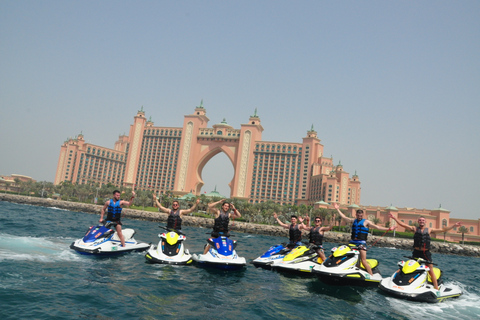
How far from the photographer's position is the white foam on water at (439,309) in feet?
29.4

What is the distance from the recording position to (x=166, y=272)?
10.9m

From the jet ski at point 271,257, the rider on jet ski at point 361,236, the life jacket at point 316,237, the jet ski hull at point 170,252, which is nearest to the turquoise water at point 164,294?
the jet ski hull at point 170,252

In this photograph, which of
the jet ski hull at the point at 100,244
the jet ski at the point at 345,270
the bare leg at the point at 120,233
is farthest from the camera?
the bare leg at the point at 120,233

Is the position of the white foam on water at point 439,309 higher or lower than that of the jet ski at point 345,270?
lower

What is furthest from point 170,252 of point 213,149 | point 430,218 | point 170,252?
point 213,149

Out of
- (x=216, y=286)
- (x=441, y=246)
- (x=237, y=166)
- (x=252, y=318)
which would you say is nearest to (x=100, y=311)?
(x=252, y=318)

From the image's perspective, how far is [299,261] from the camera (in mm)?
12852

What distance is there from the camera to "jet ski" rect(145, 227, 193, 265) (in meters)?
11.9

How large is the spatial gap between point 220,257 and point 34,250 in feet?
20.6

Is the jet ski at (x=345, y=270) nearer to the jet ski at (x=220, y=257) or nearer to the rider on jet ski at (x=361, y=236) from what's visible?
the rider on jet ski at (x=361, y=236)

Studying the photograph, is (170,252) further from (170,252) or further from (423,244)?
(423,244)

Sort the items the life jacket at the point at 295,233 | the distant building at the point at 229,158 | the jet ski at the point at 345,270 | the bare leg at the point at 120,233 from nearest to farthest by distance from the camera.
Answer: the jet ski at the point at 345,270 < the bare leg at the point at 120,233 < the life jacket at the point at 295,233 < the distant building at the point at 229,158

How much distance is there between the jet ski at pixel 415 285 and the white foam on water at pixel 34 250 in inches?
391

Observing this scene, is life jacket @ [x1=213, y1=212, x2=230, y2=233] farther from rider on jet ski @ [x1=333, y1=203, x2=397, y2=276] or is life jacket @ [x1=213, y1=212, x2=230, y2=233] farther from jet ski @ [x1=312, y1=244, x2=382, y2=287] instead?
rider on jet ski @ [x1=333, y1=203, x2=397, y2=276]
